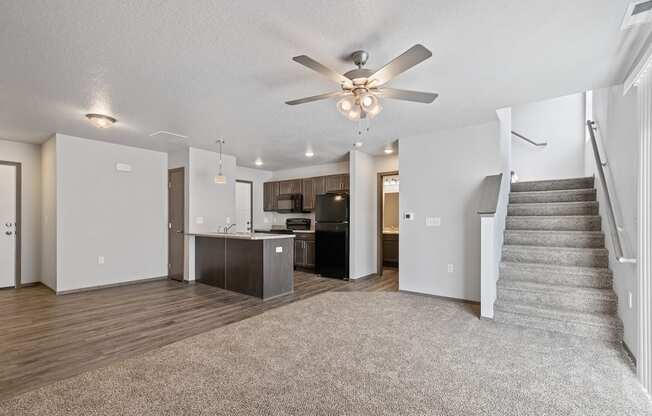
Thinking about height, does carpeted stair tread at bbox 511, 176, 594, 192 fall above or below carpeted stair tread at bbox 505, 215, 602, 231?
above

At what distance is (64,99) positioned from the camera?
3299 millimetres

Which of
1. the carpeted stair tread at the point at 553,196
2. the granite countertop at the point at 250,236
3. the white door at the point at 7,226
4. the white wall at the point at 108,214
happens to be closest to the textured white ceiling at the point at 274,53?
the white wall at the point at 108,214

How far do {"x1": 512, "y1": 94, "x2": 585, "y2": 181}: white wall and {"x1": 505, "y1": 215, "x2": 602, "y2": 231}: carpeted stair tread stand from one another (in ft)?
7.41

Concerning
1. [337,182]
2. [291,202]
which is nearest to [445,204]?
[337,182]

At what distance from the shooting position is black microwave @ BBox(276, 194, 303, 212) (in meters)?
7.39

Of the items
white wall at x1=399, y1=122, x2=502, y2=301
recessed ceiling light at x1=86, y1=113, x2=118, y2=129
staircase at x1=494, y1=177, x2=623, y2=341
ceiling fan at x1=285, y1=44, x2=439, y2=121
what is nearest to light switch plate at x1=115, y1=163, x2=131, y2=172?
recessed ceiling light at x1=86, y1=113, x2=118, y2=129

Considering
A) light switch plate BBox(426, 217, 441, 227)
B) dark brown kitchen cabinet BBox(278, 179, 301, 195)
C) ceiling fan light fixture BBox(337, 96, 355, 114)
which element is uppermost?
ceiling fan light fixture BBox(337, 96, 355, 114)

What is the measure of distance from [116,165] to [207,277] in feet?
8.44

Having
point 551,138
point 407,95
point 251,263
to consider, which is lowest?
point 251,263

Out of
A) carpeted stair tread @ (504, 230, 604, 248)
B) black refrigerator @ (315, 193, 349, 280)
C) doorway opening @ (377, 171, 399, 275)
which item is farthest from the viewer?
doorway opening @ (377, 171, 399, 275)

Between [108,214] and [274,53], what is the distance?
468 centimetres

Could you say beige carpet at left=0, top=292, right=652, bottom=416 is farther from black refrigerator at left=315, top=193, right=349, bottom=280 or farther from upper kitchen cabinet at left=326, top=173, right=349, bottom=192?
upper kitchen cabinet at left=326, top=173, right=349, bottom=192

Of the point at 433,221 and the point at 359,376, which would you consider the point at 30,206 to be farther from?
the point at 433,221

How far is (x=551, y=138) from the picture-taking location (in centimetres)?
583
